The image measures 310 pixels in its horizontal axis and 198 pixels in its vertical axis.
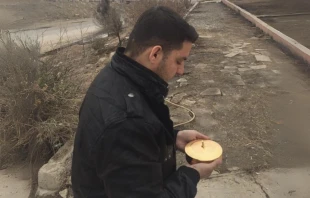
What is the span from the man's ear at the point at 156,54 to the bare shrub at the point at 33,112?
270 cm

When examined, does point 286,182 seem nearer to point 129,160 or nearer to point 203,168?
point 203,168

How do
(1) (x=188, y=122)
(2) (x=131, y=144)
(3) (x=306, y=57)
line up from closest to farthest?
1. (2) (x=131, y=144)
2. (1) (x=188, y=122)
3. (3) (x=306, y=57)

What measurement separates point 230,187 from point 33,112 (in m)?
A: 2.31

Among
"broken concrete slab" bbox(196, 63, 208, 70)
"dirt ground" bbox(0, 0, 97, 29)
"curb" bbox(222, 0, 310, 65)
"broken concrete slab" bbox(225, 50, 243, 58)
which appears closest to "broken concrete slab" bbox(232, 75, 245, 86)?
"broken concrete slab" bbox(196, 63, 208, 70)

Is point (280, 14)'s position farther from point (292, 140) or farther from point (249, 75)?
point (292, 140)

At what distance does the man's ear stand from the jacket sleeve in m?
0.25

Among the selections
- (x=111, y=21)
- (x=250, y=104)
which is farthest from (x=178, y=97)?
(x=111, y=21)

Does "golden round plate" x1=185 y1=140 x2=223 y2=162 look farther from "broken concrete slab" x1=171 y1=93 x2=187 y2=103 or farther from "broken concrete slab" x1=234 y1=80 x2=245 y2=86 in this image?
"broken concrete slab" x1=234 y1=80 x2=245 y2=86

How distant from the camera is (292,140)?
386 centimetres

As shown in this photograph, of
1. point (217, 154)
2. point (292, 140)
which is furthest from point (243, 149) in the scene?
point (217, 154)

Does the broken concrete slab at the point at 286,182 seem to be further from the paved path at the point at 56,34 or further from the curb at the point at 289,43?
the paved path at the point at 56,34

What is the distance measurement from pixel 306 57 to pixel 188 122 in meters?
3.53

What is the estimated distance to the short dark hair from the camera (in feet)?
4.20

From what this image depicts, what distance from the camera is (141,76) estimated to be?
4.23ft
